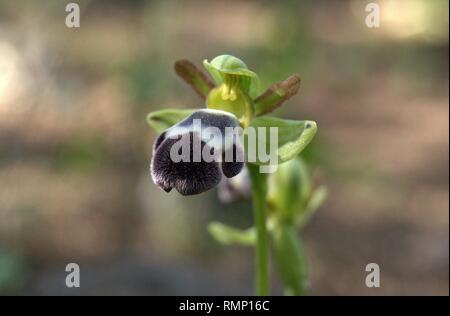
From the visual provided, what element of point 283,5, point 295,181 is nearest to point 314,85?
point 283,5

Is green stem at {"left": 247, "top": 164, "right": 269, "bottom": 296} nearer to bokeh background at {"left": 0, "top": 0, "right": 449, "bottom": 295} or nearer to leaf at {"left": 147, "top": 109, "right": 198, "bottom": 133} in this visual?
leaf at {"left": 147, "top": 109, "right": 198, "bottom": 133}

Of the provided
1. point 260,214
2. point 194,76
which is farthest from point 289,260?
point 194,76

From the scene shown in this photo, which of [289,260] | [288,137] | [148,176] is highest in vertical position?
[148,176]

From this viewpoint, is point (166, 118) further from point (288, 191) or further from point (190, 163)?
point (288, 191)

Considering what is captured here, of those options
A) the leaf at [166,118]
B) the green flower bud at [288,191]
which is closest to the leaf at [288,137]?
the leaf at [166,118]

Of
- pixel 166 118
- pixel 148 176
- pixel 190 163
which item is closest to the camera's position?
pixel 190 163

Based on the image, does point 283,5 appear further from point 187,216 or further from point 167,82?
point 187,216
